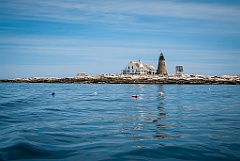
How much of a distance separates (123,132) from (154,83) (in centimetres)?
7175

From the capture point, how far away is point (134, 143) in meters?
10.1

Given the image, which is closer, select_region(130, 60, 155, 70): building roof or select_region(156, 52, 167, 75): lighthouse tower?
select_region(156, 52, 167, 75): lighthouse tower

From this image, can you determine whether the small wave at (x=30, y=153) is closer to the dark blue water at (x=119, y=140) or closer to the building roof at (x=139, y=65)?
the dark blue water at (x=119, y=140)

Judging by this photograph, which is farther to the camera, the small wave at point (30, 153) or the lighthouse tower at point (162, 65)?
the lighthouse tower at point (162, 65)

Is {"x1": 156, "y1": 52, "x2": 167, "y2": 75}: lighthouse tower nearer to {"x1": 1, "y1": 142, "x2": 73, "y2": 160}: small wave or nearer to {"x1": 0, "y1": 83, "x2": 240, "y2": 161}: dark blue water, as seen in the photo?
{"x1": 0, "y1": 83, "x2": 240, "y2": 161}: dark blue water

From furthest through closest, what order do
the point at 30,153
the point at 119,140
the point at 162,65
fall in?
the point at 162,65
the point at 119,140
the point at 30,153

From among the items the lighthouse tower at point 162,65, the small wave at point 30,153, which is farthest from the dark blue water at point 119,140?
the lighthouse tower at point 162,65

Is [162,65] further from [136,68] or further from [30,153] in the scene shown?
[30,153]

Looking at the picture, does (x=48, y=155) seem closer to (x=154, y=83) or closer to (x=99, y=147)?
(x=99, y=147)

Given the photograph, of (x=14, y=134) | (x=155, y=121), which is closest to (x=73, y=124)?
(x=14, y=134)

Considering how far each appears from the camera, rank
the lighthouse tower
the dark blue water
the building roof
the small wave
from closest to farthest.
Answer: the small wave → the dark blue water → the lighthouse tower → the building roof

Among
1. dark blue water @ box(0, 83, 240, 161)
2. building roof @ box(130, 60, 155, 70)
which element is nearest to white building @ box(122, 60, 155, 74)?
building roof @ box(130, 60, 155, 70)

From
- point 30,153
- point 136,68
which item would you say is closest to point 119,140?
point 30,153

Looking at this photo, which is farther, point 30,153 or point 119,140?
point 119,140
